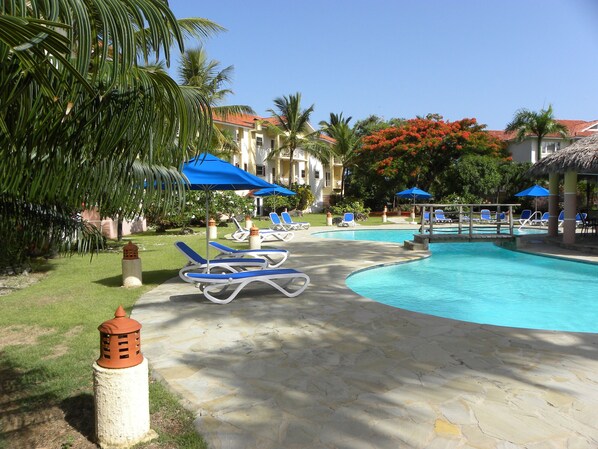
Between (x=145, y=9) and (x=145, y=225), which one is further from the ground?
(x=145, y=9)

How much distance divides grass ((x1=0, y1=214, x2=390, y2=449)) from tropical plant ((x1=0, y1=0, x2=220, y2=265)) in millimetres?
1197

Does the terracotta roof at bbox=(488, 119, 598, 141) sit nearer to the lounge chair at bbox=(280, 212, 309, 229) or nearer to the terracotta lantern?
the lounge chair at bbox=(280, 212, 309, 229)

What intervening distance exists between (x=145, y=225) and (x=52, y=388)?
20.4 m

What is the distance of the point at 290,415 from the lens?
337 centimetres

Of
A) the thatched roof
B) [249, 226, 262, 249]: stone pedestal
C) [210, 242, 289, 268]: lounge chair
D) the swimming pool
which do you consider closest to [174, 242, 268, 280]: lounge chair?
[210, 242, 289, 268]: lounge chair

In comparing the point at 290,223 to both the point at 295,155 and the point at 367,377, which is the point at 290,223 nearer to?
the point at 367,377

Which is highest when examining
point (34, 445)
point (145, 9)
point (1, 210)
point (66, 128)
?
point (145, 9)

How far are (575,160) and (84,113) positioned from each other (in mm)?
15168

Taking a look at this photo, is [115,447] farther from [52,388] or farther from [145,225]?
[145,225]

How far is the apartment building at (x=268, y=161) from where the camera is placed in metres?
41.4

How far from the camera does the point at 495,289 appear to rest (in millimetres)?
9711

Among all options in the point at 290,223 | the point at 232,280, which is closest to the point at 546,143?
the point at 290,223

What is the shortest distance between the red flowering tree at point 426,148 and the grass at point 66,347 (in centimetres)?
3094

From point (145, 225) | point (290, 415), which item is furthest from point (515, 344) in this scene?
point (145, 225)
